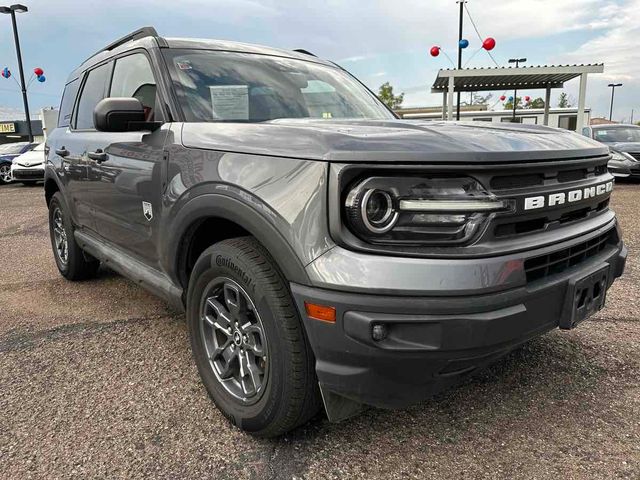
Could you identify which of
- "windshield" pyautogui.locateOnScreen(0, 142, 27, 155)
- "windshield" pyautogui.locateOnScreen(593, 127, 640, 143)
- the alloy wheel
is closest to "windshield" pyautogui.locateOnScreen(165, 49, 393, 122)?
the alloy wheel

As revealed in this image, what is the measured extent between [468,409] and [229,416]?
3.68 ft

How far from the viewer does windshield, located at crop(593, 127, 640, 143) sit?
12.5 meters

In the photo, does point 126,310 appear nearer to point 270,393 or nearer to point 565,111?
point 270,393

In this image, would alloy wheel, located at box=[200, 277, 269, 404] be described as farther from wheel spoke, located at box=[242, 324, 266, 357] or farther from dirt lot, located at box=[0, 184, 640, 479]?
dirt lot, located at box=[0, 184, 640, 479]

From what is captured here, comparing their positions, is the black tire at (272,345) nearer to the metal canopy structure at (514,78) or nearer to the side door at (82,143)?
the side door at (82,143)

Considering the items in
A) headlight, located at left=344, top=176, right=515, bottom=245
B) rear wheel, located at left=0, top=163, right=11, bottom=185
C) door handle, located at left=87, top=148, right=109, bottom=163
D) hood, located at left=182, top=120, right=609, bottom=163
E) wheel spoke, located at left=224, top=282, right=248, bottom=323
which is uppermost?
hood, located at left=182, top=120, right=609, bottom=163

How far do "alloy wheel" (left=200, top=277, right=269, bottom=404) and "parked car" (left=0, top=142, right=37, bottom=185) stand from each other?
55.5ft

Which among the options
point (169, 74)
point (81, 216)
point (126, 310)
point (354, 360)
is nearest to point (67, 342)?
point (126, 310)

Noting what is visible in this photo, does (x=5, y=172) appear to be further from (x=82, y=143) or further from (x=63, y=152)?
(x=82, y=143)

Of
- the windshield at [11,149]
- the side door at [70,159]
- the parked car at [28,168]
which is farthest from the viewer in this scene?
the windshield at [11,149]

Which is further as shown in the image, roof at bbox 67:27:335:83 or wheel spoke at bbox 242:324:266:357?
roof at bbox 67:27:335:83

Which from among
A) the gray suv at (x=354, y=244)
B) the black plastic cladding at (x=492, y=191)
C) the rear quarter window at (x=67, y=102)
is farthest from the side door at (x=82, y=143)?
the black plastic cladding at (x=492, y=191)

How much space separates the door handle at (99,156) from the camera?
331 centimetres

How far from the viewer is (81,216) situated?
4.02 m
